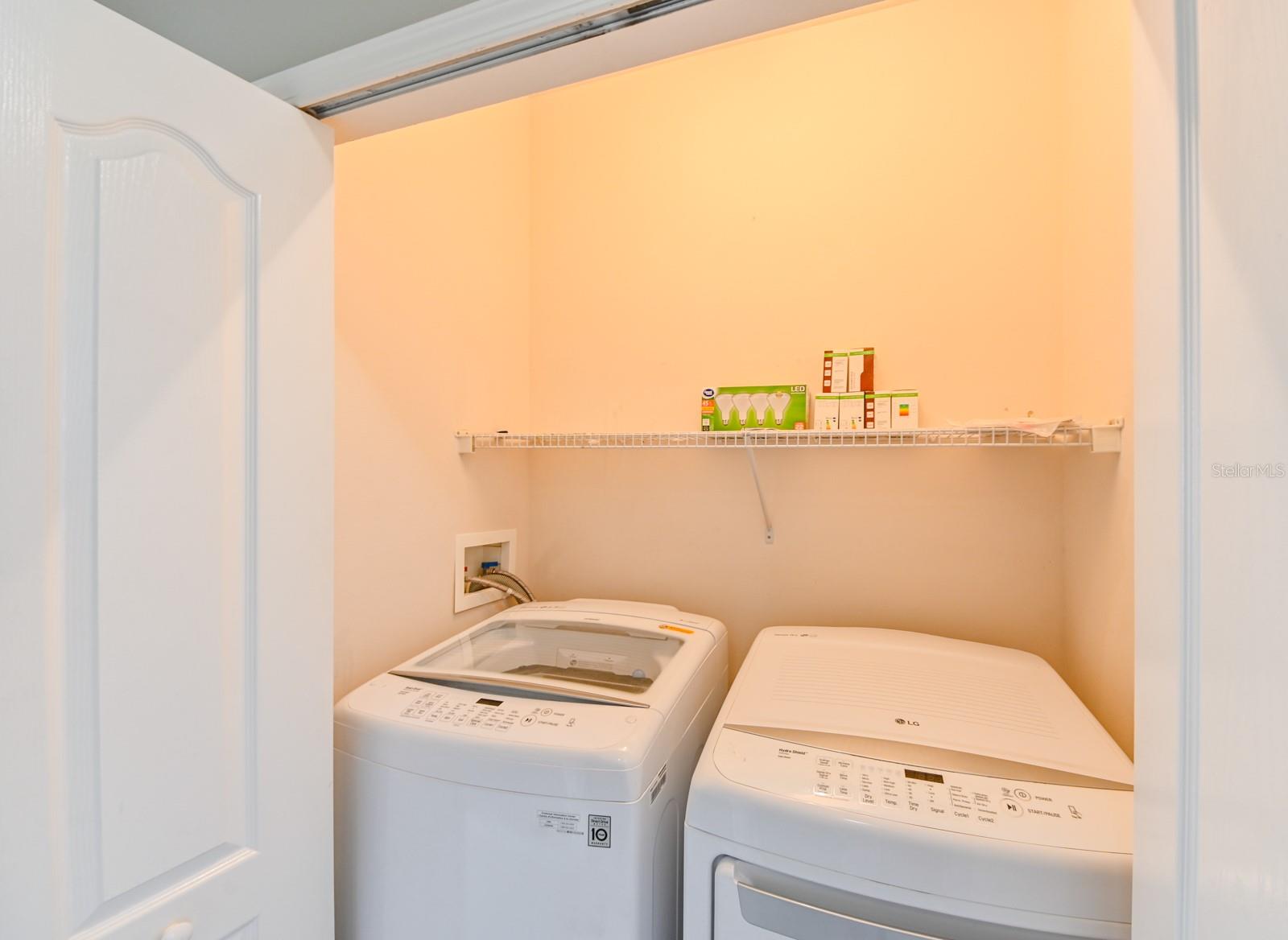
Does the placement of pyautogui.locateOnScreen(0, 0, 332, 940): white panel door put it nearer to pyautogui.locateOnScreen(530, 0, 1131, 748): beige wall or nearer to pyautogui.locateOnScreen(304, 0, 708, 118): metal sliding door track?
pyautogui.locateOnScreen(304, 0, 708, 118): metal sliding door track

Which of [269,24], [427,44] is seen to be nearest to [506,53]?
[427,44]

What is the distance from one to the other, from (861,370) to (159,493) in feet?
5.26

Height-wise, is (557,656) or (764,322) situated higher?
(764,322)

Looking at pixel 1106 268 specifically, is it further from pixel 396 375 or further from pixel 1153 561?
pixel 396 375

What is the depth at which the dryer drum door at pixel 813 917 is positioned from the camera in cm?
80

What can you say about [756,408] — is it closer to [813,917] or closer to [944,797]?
[944,797]

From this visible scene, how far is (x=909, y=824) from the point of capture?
2.68 ft

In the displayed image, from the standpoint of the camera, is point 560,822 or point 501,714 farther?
point 501,714

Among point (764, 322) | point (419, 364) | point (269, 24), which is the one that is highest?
point (269, 24)

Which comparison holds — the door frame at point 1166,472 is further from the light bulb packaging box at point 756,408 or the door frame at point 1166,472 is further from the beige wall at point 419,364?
the beige wall at point 419,364

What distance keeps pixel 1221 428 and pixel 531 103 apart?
7.58 feet

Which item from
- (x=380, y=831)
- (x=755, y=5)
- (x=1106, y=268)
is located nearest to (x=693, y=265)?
(x=1106, y=268)

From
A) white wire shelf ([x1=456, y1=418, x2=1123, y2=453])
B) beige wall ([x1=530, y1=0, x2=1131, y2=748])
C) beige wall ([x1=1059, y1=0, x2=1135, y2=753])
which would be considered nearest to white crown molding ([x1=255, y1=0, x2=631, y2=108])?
white wire shelf ([x1=456, y1=418, x2=1123, y2=453])

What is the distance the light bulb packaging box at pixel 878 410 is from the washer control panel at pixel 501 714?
40.0 inches
